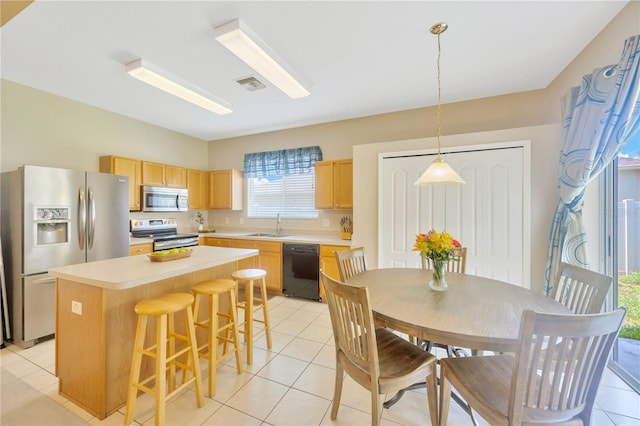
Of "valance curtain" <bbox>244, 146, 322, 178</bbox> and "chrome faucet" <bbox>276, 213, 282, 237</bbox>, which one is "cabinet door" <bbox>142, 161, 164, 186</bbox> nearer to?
"valance curtain" <bbox>244, 146, 322, 178</bbox>

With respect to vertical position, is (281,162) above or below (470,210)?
above

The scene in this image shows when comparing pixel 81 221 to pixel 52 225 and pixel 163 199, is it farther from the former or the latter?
pixel 163 199

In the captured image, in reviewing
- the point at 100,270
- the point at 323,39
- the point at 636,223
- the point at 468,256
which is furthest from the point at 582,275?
the point at 100,270

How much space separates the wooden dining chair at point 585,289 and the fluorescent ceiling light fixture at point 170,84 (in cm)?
379

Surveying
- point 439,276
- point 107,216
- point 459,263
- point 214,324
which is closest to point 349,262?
point 439,276

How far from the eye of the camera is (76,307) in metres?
1.71

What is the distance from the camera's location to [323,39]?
2.16m

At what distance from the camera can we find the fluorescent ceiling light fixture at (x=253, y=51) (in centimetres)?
195

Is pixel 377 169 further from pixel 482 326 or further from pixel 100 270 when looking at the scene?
pixel 100 270

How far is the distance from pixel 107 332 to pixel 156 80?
2391 mm

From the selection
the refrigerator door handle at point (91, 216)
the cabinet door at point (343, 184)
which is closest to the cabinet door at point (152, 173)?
the refrigerator door handle at point (91, 216)

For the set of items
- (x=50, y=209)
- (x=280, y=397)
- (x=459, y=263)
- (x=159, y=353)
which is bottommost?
(x=280, y=397)

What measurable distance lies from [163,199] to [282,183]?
6.51 ft

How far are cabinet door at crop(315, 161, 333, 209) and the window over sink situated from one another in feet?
0.87
